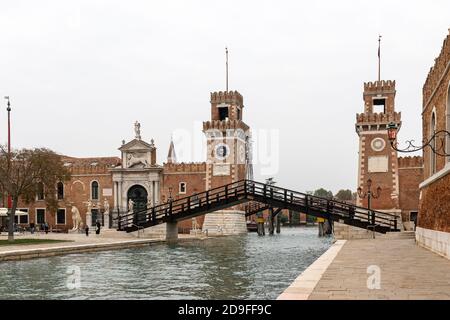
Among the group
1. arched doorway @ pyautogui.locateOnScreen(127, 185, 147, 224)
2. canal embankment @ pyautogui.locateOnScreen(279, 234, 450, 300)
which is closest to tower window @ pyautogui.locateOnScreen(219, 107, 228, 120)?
arched doorway @ pyautogui.locateOnScreen(127, 185, 147, 224)

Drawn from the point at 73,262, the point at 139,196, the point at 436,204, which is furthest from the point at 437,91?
the point at 139,196

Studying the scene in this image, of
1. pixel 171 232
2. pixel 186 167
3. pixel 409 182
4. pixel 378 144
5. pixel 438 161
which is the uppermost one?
pixel 378 144

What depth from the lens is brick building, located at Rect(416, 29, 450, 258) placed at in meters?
15.5

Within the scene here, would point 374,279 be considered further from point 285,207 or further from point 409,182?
point 409,182

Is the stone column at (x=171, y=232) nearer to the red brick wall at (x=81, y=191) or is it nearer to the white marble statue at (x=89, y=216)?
the white marble statue at (x=89, y=216)

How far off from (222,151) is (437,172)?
3229 cm

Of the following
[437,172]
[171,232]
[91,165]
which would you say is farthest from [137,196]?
[437,172]

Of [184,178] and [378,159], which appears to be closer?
[378,159]

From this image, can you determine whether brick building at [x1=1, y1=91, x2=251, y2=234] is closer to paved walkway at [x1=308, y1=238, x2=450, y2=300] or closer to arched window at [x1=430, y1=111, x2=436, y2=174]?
arched window at [x1=430, y1=111, x2=436, y2=174]

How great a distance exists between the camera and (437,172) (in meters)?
17.9

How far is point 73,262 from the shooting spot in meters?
18.4

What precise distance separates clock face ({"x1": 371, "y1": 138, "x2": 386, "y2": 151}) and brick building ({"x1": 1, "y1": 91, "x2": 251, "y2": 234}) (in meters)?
12.5

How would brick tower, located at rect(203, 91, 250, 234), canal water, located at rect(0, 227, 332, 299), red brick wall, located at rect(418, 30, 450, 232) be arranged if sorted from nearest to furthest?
canal water, located at rect(0, 227, 332, 299) → red brick wall, located at rect(418, 30, 450, 232) → brick tower, located at rect(203, 91, 250, 234)

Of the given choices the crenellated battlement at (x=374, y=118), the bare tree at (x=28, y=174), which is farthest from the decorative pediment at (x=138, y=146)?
the bare tree at (x=28, y=174)
